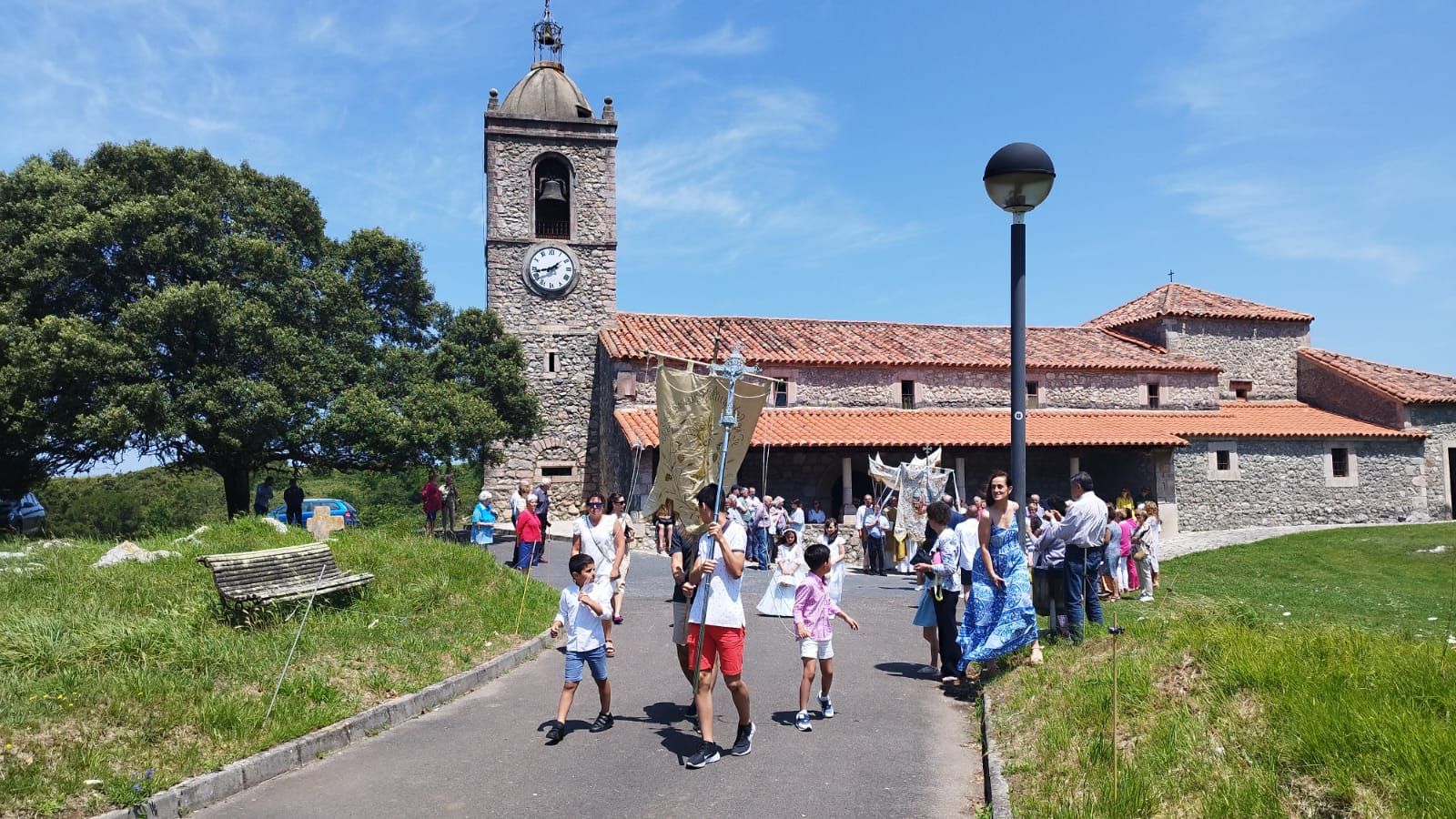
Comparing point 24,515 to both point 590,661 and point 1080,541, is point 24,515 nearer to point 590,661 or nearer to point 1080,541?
point 590,661

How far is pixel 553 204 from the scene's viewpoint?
99.9ft

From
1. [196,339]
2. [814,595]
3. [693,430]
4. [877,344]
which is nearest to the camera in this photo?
[814,595]

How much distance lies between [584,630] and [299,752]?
2.17 meters

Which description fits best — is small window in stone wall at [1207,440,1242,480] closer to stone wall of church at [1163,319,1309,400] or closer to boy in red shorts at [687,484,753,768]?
stone wall of church at [1163,319,1309,400]

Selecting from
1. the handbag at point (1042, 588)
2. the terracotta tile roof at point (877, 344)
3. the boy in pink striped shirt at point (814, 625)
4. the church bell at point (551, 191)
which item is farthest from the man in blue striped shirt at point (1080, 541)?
the church bell at point (551, 191)

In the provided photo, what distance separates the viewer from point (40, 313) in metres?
21.8

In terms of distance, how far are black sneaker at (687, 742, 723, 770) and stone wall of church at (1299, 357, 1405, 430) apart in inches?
1206

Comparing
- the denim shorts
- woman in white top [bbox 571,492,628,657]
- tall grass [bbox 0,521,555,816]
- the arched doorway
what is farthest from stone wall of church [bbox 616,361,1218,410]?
the denim shorts

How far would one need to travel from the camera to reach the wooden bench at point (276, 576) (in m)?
9.67

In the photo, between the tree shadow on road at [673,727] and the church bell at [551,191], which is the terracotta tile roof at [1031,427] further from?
the tree shadow on road at [673,727]

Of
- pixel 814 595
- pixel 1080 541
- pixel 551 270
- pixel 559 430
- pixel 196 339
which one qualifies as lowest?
pixel 814 595

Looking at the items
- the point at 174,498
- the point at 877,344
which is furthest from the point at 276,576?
the point at 174,498

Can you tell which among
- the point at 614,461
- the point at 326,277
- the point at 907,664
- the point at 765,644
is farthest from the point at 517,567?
the point at 326,277

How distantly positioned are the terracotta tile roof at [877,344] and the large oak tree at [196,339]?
17.4 feet
